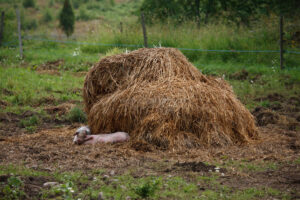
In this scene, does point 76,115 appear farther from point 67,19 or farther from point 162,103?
point 67,19

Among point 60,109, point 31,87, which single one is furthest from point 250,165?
point 31,87

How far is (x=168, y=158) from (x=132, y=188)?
154cm

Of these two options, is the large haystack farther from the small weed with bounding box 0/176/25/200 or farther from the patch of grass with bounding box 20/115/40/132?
the small weed with bounding box 0/176/25/200

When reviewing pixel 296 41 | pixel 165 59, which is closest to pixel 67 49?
pixel 296 41

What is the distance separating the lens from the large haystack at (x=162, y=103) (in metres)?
6.90

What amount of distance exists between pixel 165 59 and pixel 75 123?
2487mm

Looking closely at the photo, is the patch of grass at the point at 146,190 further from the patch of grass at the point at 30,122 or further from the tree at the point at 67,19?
the tree at the point at 67,19

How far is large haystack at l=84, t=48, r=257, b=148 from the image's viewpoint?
6.90 meters

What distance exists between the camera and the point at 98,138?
714 centimetres

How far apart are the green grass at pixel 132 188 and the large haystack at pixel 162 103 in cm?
165

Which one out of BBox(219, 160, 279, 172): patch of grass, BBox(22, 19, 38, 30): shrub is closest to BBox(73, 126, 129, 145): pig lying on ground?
BBox(219, 160, 279, 172): patch of grass

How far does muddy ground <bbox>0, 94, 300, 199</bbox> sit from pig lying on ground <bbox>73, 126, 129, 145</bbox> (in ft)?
0.50

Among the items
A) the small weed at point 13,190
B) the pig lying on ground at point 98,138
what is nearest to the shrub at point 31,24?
the pig lying on ground at point 98,138

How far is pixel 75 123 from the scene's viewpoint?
29.2 feet
